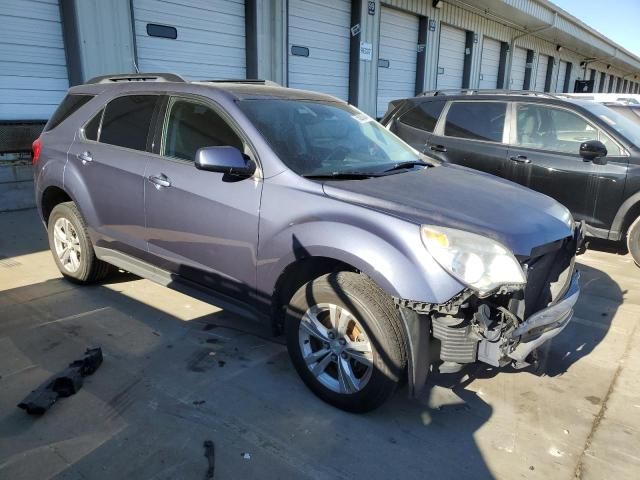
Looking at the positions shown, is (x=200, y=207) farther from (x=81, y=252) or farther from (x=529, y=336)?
(x=529, y=336)

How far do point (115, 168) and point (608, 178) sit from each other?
507cm

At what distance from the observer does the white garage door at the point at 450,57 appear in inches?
647

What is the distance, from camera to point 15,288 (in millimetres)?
4441

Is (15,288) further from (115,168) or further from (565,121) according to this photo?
(565,121)

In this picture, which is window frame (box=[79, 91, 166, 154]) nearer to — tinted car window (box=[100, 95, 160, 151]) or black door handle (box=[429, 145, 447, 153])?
tinted car window (box=[100, 95, 160, 151])

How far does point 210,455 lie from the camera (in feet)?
7.88

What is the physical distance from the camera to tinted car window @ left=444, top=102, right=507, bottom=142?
6.22m

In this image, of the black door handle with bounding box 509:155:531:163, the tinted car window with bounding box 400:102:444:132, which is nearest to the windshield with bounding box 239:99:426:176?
the black door handle with bounding box 509:155:531:163

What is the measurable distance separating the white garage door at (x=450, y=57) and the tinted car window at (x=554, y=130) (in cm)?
1125

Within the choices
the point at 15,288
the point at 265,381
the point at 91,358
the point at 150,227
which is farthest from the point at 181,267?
the point at 15,288

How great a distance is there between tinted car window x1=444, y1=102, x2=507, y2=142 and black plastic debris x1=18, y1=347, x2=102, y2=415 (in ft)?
16.7

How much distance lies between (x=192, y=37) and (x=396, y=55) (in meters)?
7.35

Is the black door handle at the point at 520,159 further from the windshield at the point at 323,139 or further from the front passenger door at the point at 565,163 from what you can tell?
the windshield at the point at 323,139

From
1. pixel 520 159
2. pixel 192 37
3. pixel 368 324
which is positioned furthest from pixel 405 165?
pixel 192 37
